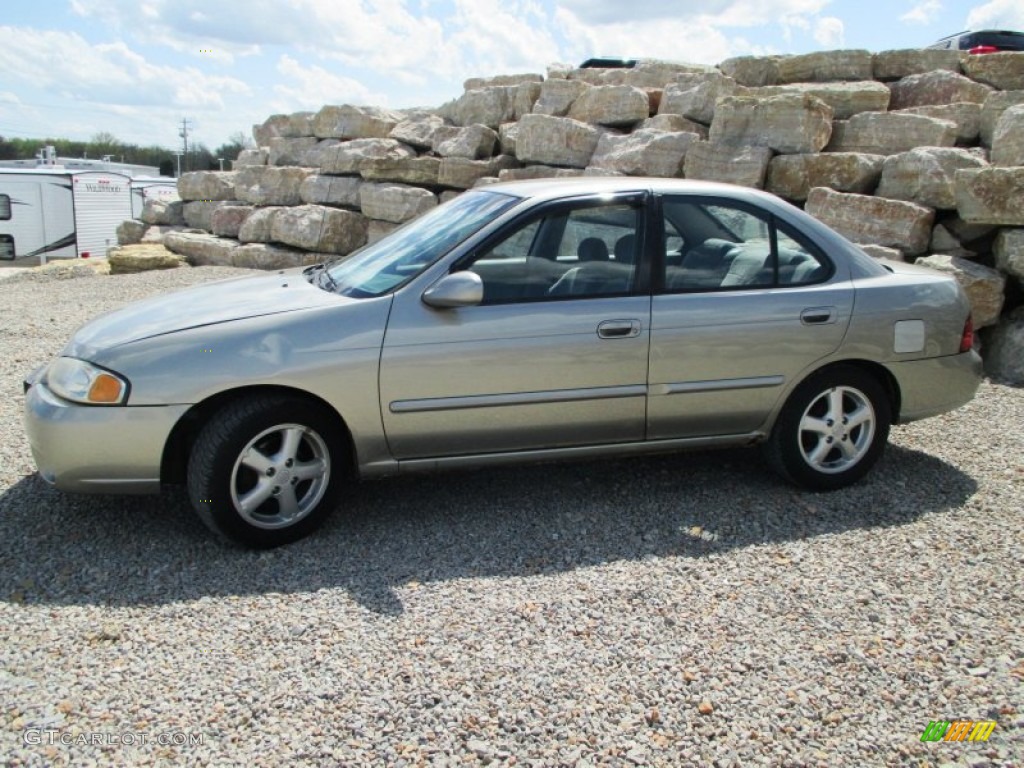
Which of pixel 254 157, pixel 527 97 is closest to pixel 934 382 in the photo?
pixel 527 97

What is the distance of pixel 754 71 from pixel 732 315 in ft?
32.4

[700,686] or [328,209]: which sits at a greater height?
[328,209]

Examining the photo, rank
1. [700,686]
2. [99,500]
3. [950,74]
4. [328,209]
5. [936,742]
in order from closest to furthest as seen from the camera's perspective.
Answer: [936,742]
[700,686]
[99,500]
[950,74]
[328,209]

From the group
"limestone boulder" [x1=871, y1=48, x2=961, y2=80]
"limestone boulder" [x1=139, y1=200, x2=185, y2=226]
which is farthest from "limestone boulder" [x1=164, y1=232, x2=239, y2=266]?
"limestone boulder" [x1=871, y1=48, x2=961, y2=80]

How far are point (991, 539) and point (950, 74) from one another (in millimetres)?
8949

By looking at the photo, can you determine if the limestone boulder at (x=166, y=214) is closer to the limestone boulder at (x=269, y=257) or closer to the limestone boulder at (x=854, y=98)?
the limestone boulder at (x=269, y=257)

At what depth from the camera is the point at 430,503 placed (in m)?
4.36

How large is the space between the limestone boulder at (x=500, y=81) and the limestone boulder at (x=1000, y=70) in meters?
7.36

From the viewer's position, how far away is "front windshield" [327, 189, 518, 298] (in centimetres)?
400

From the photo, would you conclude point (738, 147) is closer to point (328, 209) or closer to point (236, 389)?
point (328, 209)

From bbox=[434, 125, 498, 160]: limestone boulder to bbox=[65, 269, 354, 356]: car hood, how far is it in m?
10.0

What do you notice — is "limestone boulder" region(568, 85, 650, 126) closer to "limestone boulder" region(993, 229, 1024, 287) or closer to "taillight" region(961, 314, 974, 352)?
"limestone boulder" region(993, 229, 1024, 287)

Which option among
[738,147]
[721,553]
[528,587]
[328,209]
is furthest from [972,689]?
[328,209]

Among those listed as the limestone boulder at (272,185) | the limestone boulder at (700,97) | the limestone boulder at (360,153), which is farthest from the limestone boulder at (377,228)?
the limestone boulder at (700,97)
